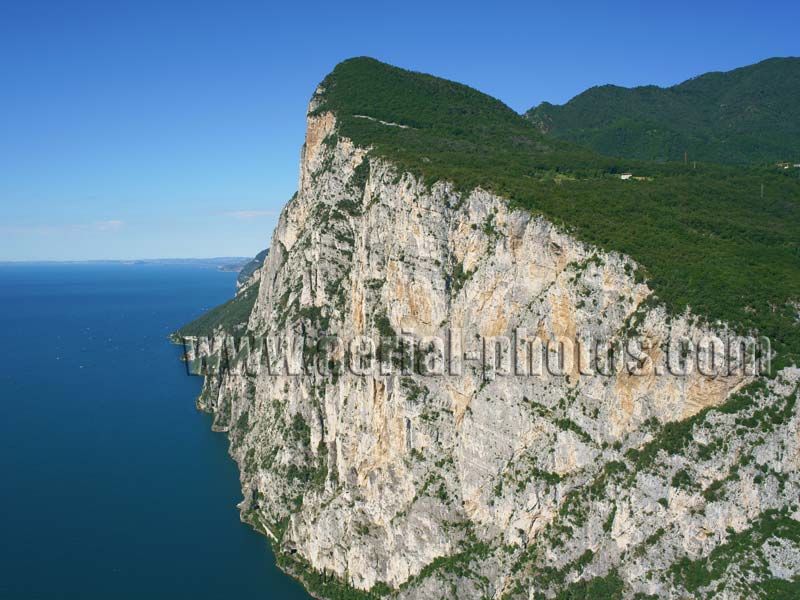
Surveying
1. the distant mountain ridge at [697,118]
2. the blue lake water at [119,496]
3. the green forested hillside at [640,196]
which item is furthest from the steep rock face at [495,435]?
the distant mountain ridge at [697,118]

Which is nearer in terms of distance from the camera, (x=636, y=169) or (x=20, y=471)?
(x=636, y=169)

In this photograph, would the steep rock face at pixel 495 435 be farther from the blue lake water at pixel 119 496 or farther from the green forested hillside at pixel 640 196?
the blue lake water at pixel 119 496

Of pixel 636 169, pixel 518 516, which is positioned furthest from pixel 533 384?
pixel 636 169

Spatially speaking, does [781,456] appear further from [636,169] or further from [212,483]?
[212,483]

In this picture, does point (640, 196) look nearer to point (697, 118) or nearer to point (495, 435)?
point (495, 435)

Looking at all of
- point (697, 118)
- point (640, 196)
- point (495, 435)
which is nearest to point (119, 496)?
point (495, 435)

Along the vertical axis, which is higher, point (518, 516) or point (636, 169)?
point (636, 169)
